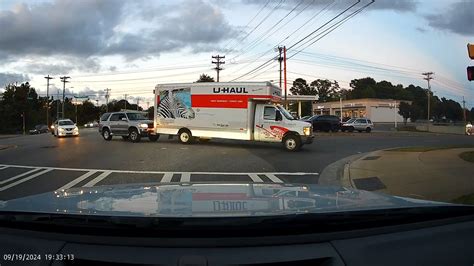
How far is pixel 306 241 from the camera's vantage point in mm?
2525

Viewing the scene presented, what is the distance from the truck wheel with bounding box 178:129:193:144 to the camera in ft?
83.4

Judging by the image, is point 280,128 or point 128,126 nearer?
point 280,128

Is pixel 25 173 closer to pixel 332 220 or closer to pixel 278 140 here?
pixel 278 140

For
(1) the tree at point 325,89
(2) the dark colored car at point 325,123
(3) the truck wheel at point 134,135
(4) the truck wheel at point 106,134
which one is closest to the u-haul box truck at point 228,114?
(3) the truck wheel at point 134,135

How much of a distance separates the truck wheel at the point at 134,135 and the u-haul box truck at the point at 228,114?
1.95 meters

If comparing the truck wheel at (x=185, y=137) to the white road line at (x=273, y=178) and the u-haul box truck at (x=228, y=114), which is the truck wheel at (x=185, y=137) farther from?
the white road line at (x=273, y=178)

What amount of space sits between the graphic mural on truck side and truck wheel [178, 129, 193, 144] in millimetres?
823

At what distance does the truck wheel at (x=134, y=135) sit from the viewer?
90.7ft

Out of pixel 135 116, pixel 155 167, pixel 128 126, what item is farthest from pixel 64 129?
pixel 155 167

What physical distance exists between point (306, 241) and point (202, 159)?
15634 mm

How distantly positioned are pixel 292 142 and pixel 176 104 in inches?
281

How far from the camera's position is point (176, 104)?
83.7 ft

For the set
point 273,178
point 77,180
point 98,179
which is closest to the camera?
point 77,180

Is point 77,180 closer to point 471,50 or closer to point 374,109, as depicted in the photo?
point 471,50
